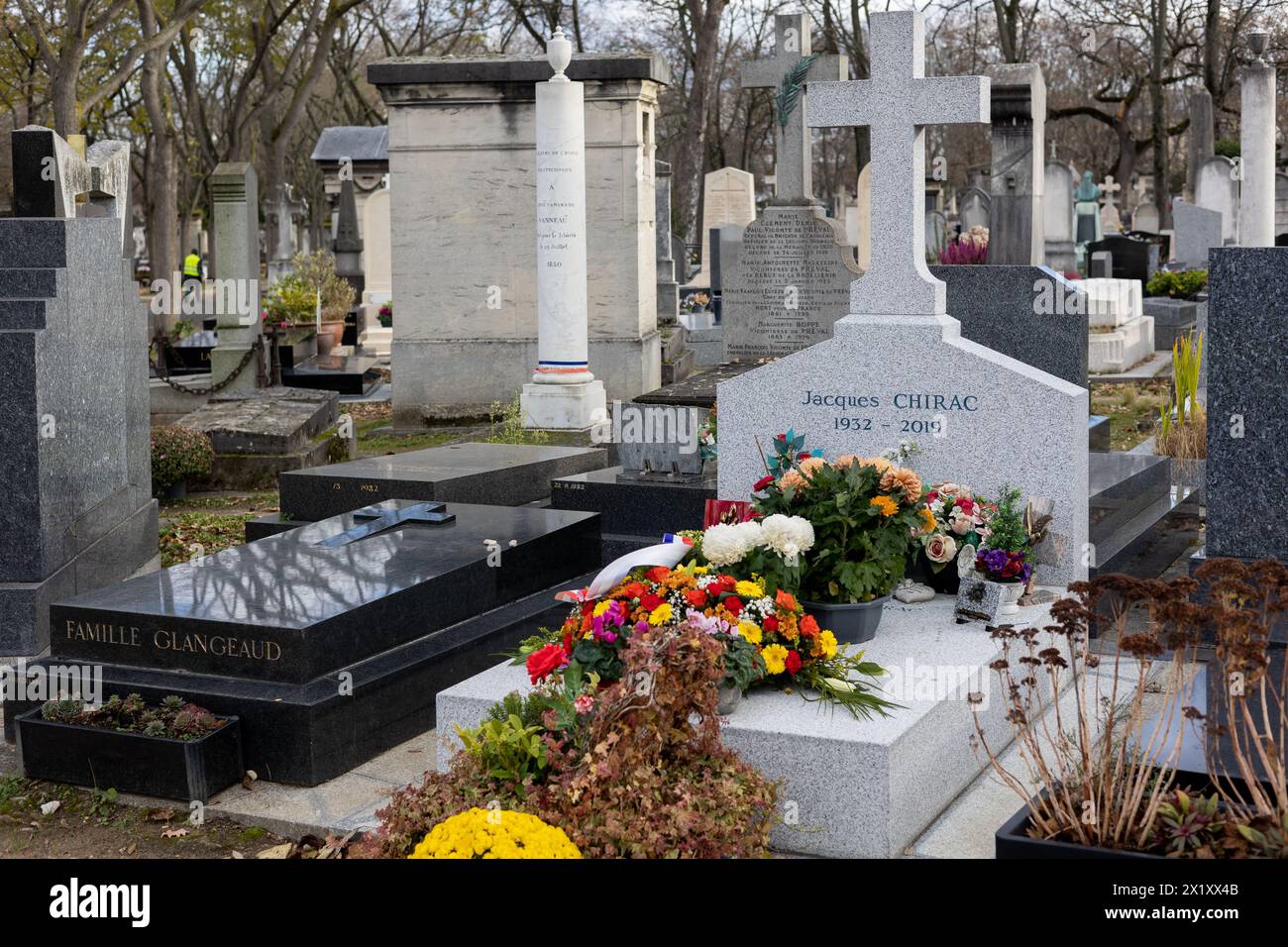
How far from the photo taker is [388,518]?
24.2ft

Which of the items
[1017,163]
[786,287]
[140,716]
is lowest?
[140,716]

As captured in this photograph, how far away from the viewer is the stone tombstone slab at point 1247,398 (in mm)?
6488

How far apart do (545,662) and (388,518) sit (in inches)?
101

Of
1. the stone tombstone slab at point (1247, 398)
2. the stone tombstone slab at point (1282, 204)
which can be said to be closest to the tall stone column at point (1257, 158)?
the stone tombstone slab at point (1247, 398)

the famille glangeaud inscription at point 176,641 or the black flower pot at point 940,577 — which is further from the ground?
the black flower pot at point 940,577

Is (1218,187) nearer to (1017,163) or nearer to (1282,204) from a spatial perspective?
(1282,204)

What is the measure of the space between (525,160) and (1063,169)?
1185 centimetres

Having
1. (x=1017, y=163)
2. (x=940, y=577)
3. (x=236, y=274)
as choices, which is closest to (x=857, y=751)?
(x=940, y=577)

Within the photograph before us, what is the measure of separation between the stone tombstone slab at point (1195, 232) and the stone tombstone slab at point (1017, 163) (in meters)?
13.9

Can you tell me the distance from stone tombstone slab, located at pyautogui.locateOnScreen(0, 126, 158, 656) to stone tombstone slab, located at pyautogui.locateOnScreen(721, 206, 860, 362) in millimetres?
6357

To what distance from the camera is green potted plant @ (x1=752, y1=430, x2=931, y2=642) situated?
5.76m

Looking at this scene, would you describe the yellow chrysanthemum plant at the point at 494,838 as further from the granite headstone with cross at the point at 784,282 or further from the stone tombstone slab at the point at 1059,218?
the stone tombstone slab at the point at 1059,218
